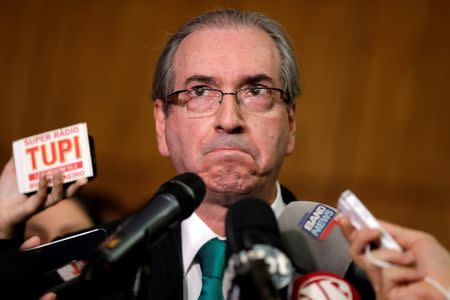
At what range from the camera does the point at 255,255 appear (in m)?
0.72

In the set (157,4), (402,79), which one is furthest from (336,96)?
(157,4)

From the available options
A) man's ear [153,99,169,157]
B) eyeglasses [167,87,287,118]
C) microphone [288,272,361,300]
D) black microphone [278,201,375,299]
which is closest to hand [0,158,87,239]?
man's ear [153,99,169,157]

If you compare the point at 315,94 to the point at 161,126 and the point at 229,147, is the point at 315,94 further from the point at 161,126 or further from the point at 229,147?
the point at 229,147

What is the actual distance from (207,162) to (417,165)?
1104 mm

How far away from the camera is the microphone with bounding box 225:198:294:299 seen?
27.4 inches

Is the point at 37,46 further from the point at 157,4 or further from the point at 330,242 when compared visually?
the point at 330,242

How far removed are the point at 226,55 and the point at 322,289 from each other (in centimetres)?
66

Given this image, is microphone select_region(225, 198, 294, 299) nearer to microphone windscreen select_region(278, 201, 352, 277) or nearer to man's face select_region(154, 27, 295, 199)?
microphone windscreen select_region(278, 201, 352, 277)

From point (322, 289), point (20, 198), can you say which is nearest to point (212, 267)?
point (322, 289)

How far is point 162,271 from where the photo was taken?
1294 mm

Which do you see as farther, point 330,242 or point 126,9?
point 126,9

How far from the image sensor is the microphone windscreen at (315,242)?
1124 millimetres

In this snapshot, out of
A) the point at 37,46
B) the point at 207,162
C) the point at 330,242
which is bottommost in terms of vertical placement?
the point at 330,242

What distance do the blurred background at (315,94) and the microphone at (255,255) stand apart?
4.52 feet
